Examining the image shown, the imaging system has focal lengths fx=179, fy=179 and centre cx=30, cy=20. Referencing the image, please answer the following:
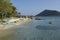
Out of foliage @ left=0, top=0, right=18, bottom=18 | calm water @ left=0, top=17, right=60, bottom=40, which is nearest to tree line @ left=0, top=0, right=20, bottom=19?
foliage @ left=0, top=0, right=18, bottom=18

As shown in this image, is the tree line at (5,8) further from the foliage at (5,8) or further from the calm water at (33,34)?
the calm water at (33,34)

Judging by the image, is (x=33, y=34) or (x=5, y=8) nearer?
(x=33, y=34)

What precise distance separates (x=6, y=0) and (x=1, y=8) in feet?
11.3

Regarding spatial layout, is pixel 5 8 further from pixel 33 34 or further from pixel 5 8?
pixel 33 34

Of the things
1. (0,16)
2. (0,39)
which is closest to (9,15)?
(0,16)

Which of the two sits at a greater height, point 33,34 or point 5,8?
point 5,8

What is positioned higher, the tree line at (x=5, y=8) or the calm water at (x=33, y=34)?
the tree line at (x=5, y=8)

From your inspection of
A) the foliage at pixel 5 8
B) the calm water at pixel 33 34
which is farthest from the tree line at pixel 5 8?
the calm water at pixel 33 34

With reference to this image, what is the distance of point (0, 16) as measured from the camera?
67.8 metres

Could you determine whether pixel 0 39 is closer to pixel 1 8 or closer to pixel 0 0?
pixel 0 0

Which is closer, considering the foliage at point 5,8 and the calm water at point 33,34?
the calm water at point 33,34

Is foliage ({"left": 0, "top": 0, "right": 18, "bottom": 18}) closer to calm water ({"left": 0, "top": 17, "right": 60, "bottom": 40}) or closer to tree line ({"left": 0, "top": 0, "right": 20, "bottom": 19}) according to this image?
tree line ({"left": 0, "top": 0, "right": 20, "bottom": 19})

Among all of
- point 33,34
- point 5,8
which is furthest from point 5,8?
point 33,34

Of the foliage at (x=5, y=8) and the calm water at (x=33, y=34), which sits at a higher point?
the foliage at (x=5, y=8)
